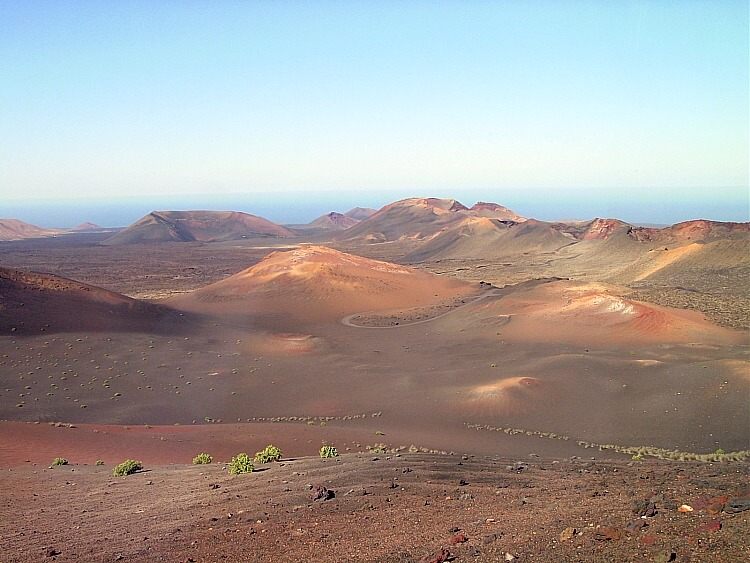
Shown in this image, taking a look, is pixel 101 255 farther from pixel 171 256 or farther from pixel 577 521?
pixel 577 521

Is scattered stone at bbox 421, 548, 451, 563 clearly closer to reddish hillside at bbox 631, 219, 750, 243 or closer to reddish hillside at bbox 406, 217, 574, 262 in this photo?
reddish hillside at bbox 631, 219, 750, 243

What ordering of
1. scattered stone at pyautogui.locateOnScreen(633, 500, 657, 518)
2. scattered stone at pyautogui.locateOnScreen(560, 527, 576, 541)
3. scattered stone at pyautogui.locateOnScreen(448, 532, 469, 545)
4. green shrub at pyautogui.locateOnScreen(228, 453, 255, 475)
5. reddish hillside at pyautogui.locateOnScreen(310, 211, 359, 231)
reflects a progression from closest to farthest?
scattered stone at pyautogui.locateOnScreen(560, 527, 576, 541), scattered stone at pyautogui.locateOnScreen(448, 532, 469, 545), scattered stone at pyautogui.locateOnScreen(633, 500, 657, 518), green shrub at pyautogui.locateOnScreen(228, 453, 255, 475), reddish hillside at pyautogui.locateOnScreen(310, 211, 359, 231)

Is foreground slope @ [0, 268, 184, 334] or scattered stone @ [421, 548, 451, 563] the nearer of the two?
scattered stone @ [421, 548, 451, 563]

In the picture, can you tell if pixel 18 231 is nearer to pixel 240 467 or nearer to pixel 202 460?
pixel 202 460

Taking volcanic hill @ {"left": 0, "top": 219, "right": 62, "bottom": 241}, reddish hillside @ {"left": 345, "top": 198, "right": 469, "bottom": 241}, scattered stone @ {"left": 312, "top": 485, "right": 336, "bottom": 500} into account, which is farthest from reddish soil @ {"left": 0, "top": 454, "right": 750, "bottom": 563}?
volcanic hill @ {"left": 0, "top": 219, "right": 62, "bottom": 241}

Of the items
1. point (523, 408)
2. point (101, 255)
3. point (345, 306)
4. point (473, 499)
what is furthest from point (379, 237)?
point (473, 499)

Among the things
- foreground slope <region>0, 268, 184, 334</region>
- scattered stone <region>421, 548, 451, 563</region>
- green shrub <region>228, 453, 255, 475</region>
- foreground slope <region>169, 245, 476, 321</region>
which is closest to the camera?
scattered stone <region>421, 548, 451, 563</region>

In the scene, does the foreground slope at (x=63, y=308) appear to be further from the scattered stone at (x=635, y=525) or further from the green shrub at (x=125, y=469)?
the scattered stone at (x=635, y=525)
